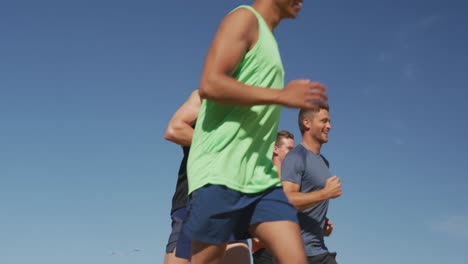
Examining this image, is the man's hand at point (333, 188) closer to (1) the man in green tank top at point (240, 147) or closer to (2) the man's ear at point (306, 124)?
(2) the man's ear at point (306, 124)

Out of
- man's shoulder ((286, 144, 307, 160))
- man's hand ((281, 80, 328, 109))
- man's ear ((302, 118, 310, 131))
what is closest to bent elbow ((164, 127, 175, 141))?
man's shoulder ((286, 144, 307, 160))

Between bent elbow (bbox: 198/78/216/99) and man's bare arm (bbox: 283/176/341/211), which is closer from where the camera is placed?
bent elbow (bbox: 198/78/216/99)

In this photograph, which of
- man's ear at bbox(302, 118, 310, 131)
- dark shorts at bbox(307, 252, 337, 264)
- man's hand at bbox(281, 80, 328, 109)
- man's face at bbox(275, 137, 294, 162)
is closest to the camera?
man's hand at bbox(281, 80, 328, 109)

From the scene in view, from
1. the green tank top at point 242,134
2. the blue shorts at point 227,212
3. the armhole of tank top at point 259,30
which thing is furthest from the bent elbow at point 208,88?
the blue shorts at point 227,212

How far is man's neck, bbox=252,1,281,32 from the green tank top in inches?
4.0

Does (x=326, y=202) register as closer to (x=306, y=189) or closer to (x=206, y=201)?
(x=306, y=189)

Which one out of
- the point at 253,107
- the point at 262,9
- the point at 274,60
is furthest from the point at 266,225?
the point at 262,9

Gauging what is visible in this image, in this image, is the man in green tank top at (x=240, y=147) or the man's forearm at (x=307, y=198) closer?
the man in green tank top at (x=240, y=147)

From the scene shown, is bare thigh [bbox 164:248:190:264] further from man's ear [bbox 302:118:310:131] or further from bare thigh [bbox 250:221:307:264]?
man's ear [bbox 302:118:310:131]

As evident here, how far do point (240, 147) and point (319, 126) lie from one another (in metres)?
3.28

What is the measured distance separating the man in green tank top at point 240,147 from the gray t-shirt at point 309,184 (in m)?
2.44

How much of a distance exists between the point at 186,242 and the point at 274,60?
176 cm

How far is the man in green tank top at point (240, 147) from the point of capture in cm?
336

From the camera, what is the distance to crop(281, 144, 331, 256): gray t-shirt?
5992 millimetres
